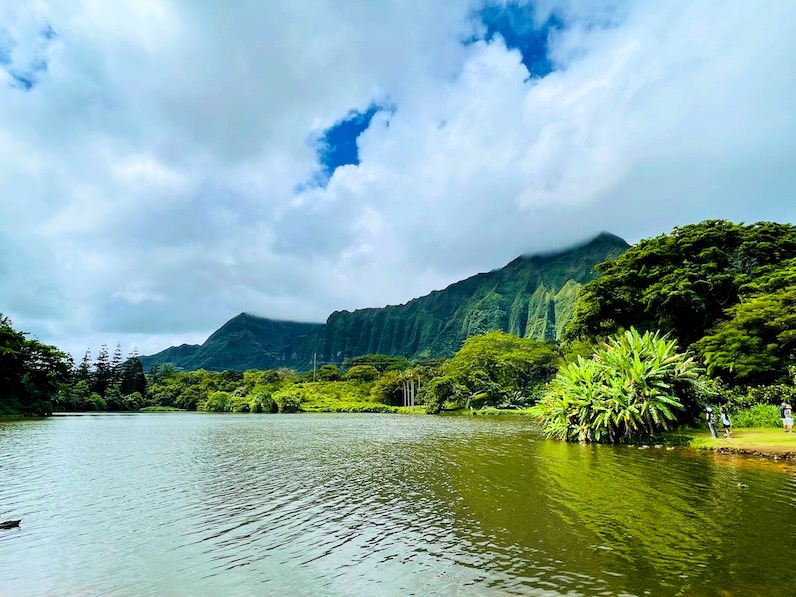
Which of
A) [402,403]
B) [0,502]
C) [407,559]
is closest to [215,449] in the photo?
[0,502]

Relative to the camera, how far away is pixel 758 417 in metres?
29.2

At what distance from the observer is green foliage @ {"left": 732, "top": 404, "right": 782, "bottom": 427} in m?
28.5

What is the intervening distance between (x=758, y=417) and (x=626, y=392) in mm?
10442

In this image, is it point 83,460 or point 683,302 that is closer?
point 83,460

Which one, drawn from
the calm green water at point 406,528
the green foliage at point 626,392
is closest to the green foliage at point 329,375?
the green foliage at point 626,392

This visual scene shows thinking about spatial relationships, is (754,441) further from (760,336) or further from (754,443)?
(760,336)

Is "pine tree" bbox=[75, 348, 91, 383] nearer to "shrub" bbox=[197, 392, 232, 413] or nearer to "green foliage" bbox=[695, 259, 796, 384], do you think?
"shrub" bbox=[197, 392, 232, 413]

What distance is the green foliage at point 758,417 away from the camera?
28500 millimetres

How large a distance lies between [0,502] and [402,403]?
117120mm

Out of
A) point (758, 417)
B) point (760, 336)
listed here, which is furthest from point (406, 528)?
point (760, 336)

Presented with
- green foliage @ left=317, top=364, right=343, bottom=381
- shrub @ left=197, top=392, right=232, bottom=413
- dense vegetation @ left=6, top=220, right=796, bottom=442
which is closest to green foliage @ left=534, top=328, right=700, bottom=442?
dense vegetation @ left=6, top=220, right=796, bottom=442

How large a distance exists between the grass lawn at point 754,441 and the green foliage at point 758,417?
69.4 inches

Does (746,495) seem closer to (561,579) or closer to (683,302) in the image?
(561,579)

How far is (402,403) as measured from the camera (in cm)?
12850
